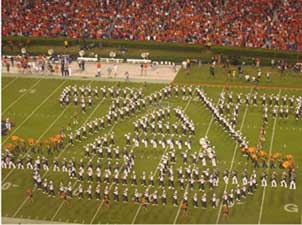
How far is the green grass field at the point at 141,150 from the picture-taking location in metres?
27.6

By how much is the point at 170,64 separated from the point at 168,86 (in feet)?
14.3

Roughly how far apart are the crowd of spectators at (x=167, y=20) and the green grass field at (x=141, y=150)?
3.66 m

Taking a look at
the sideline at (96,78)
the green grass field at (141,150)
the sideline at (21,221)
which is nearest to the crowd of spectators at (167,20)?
the green grass field at (141,150)

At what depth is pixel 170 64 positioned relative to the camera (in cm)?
4419

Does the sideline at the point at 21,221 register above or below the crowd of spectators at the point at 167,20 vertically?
below

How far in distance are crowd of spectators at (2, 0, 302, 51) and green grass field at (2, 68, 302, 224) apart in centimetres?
366

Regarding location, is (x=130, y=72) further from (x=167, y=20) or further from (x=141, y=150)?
(x=141, y=150)

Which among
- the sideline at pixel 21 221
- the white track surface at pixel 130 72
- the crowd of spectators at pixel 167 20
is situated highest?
the crowd of spectators at pixel 167 20

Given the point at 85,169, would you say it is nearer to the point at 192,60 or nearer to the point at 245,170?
the point at 245,170

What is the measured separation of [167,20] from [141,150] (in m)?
15.8

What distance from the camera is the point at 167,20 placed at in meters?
46.8

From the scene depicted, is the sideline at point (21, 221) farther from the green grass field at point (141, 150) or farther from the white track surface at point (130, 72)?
the white track surface at point (130, 72)

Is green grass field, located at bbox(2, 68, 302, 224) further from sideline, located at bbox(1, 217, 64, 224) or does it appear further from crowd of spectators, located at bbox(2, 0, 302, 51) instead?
crowd of spectators, located at bbox(2, 0, 302, 51)

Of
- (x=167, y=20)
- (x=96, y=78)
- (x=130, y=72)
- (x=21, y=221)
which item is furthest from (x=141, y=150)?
(x=167, y=20)
